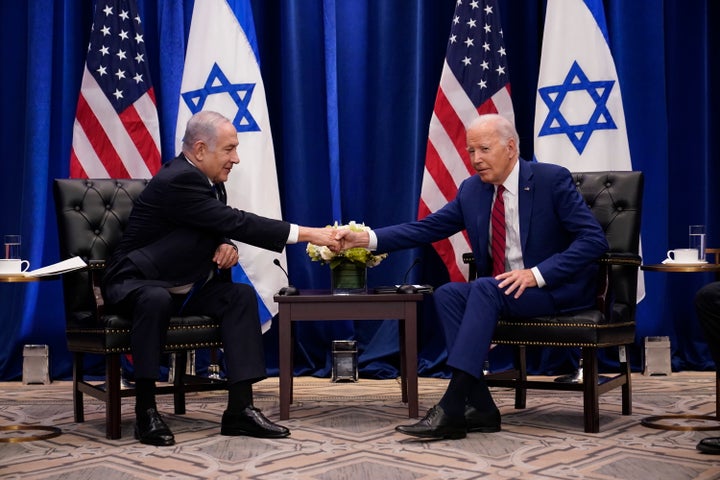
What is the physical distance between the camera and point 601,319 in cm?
358

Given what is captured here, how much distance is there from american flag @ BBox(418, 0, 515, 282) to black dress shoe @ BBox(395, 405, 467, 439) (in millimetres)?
1889

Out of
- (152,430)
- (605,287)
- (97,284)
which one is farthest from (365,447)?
(97,284)

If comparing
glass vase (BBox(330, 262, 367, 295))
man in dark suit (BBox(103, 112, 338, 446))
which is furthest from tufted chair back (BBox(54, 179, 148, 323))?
glass vase (BBox(330, 262, 367, 295))

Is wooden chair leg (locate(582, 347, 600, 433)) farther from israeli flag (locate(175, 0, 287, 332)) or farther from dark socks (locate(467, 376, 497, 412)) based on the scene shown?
israeli flag (locate(175, 0, 287, 332))

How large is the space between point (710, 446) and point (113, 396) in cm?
226

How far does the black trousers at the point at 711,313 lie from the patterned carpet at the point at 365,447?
39 centimetres

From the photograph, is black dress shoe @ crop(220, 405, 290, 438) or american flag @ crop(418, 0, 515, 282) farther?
american flag @ crop(418, 0, 515, 282)

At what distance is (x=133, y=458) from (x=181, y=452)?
18 cm

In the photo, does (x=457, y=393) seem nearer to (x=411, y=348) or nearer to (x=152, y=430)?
(x=411, y=348)

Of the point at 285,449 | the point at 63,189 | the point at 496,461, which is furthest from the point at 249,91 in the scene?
the point at 496,461

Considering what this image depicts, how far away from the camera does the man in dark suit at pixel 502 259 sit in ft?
11.3

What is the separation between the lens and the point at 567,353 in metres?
5.54

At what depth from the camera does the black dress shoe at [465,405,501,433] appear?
3604mm

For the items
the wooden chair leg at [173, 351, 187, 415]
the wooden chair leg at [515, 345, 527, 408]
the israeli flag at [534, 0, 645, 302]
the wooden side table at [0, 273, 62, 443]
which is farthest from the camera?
the israeli flag at [534, 0, 645, 302]
